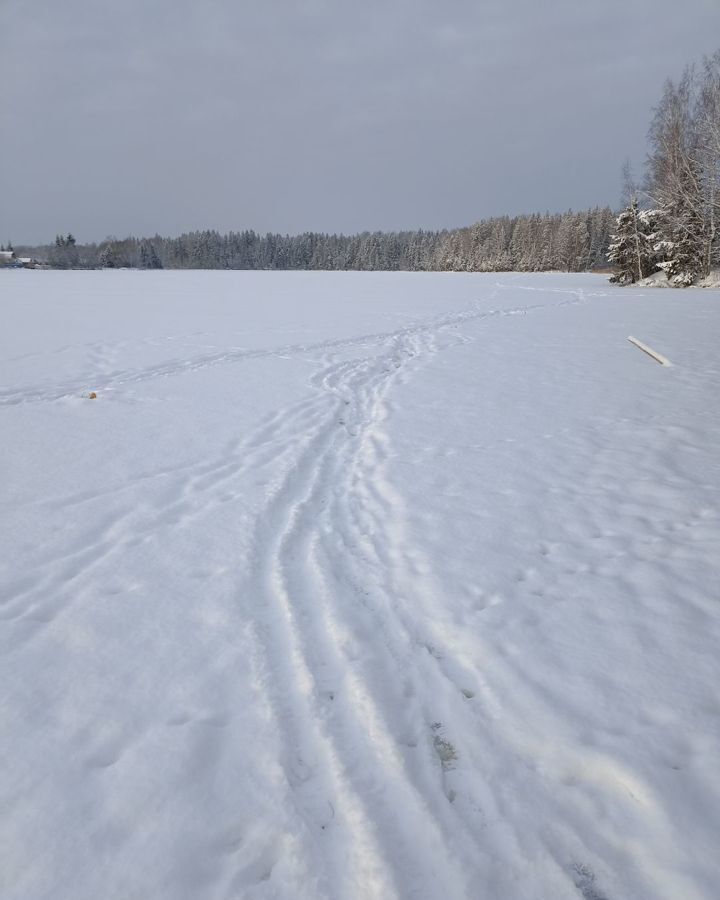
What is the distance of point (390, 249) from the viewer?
126m

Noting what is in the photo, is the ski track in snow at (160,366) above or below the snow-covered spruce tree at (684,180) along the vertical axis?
below

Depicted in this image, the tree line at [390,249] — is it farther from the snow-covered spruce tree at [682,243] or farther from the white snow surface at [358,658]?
the white snow surface at [358,658]

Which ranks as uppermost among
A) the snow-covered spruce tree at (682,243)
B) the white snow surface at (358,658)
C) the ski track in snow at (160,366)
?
the snow-covered spruce tree at (682,243)

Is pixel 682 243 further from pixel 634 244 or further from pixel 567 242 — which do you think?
pixel 567 242

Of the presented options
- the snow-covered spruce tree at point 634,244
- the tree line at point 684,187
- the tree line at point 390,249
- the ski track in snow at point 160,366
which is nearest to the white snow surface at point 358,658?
the ski track in snow at point 160,366

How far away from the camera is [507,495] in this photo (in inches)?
175

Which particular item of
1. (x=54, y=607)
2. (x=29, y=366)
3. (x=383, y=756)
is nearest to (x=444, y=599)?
(x=383, y=756)

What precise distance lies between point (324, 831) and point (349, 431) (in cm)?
458

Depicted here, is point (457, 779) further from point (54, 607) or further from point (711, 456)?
point (711, 456)

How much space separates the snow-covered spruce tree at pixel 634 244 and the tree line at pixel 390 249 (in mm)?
50298

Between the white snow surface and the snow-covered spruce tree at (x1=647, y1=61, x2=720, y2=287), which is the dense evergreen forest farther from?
the white snow surface

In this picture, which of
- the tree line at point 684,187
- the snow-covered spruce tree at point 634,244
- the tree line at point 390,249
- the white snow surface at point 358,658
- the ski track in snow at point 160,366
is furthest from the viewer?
the tree line at point 390,249

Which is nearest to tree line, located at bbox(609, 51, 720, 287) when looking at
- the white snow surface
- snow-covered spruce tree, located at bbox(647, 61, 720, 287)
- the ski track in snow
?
snow-covered spruce tree, located at bbox(647, 61, 720, 287)

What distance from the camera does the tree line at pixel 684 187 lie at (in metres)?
27.6
